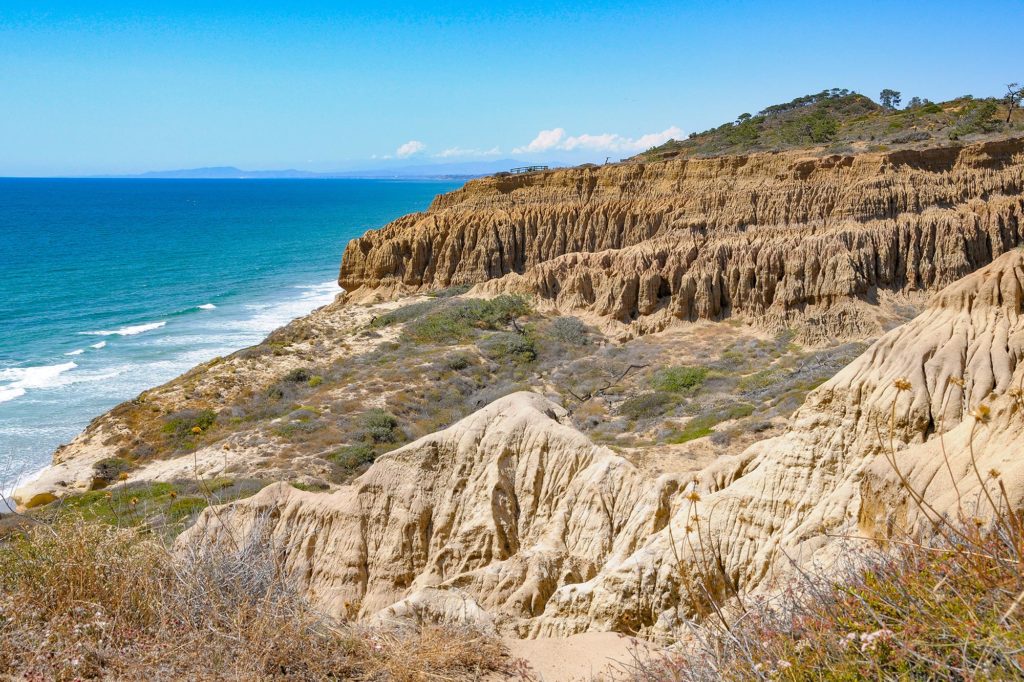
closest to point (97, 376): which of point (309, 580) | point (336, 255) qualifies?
point (309, 580)

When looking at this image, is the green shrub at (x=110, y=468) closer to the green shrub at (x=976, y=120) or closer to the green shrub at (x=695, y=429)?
the green shrub at (x=695, y=429)

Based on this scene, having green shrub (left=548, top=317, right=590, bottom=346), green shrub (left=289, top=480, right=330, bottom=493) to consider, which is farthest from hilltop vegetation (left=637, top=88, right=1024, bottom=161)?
green shrub (left=289, top=480, right=330, bottom=493)

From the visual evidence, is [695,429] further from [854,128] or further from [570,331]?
[854,128]

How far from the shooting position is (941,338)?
9688mm

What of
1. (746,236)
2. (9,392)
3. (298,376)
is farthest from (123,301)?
(746,236)

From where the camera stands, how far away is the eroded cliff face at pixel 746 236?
110 ft

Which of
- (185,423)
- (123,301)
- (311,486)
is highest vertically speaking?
(123,301)

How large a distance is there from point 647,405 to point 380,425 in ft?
30.5

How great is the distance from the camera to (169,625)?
6172 mm

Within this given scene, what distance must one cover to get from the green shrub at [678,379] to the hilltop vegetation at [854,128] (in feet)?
79.2

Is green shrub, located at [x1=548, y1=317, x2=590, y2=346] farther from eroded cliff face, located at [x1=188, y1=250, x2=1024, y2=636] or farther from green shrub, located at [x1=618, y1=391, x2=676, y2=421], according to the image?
eroded cliff face, located at [x1=188, y1=250, x2=1024, y2=636]

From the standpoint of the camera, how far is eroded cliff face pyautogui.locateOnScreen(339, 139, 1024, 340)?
110 feet

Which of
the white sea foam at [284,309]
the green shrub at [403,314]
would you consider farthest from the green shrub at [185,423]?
the white sea foam at [284,309]

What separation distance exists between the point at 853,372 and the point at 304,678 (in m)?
7.74
